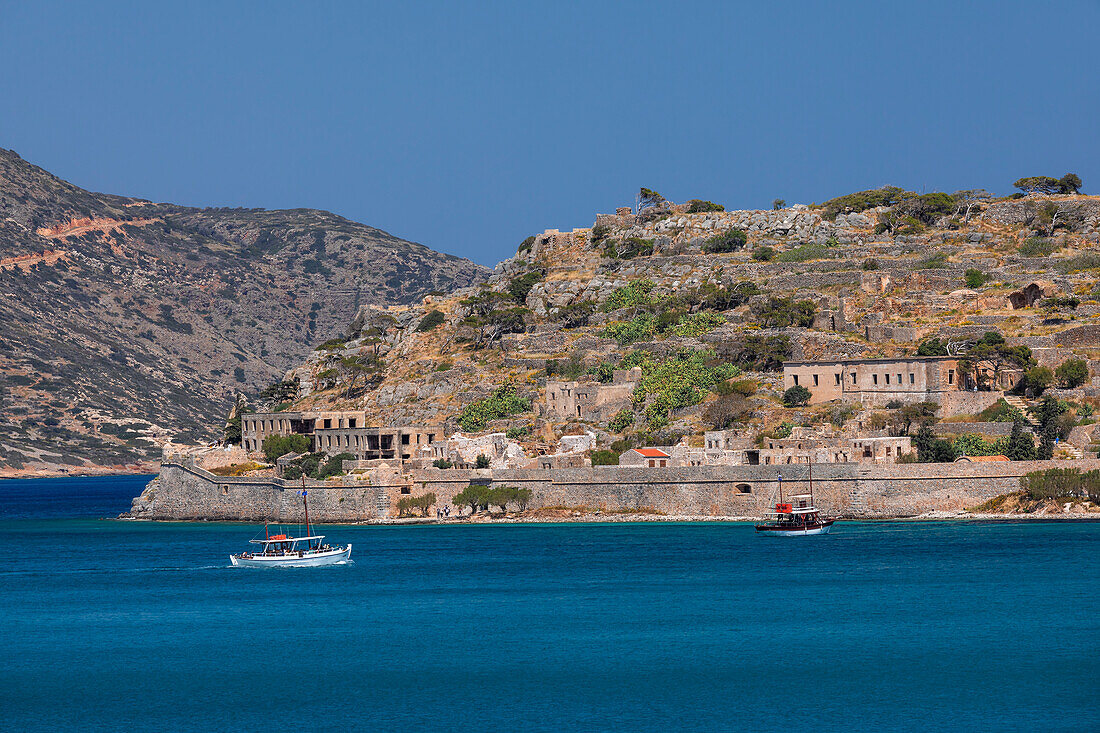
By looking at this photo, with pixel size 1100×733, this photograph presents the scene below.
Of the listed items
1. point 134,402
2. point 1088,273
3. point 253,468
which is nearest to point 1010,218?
point 1088,273

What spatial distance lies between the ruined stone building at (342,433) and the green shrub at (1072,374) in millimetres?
30540

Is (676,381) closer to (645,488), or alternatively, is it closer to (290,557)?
(645,488)

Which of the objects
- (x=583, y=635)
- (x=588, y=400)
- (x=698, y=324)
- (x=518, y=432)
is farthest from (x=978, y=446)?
(x=583, y=635)

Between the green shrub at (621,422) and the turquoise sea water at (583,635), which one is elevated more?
the green shrub at (621,422)

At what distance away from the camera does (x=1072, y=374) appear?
73875 millimetres

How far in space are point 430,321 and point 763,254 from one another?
21.4 m

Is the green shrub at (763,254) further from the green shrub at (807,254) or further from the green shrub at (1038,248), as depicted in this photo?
the green shrub at (1038,248)

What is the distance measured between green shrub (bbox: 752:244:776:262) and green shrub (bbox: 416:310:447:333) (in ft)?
66.1

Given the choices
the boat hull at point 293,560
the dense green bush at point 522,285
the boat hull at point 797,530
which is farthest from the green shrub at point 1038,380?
the dense green bush at point 522,285

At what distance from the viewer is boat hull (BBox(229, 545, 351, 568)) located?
6175 cm

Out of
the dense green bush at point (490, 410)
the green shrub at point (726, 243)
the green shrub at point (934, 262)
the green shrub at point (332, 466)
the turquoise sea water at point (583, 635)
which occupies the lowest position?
the turquoise sea water at point (583, 635)

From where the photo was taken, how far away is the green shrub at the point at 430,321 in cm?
10206

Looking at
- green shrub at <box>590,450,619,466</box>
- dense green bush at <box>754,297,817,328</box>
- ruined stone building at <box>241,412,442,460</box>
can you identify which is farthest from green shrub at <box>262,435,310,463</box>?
dense green bush at <box>754,297,817,328</box>

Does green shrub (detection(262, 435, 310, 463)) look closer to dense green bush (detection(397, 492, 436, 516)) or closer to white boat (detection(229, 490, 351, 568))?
dense green bush (detection(397, 492, 436, 516))
